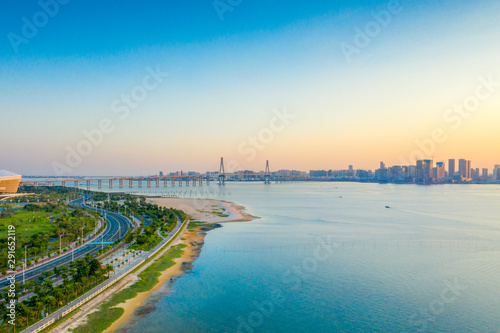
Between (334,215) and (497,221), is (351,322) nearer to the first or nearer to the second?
(334,215)

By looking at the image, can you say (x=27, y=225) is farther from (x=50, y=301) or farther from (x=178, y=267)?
(x=50, y=301)

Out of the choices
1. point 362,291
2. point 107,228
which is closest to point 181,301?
point 362,291

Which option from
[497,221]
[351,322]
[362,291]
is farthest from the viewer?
[497,221]

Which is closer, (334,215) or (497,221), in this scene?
(497,221)

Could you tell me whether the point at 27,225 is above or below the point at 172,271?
above
